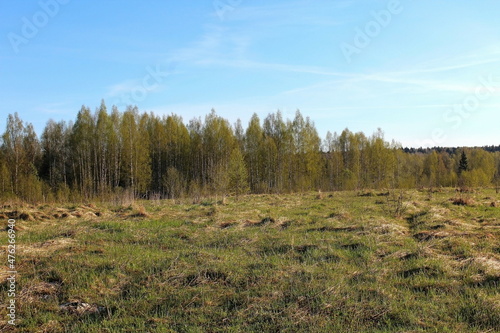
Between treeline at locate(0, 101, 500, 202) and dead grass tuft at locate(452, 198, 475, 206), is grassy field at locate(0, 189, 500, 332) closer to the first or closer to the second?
dead grass tuft at locate(452, 198, 475, 206)

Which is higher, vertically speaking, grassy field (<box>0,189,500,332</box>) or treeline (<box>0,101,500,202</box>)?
treeline (<box>0,101,500,202</box>)

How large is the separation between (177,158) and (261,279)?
36788 mm

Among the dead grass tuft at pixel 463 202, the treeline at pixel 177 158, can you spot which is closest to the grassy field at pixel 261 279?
the dead grass tuft at pixel 463 202

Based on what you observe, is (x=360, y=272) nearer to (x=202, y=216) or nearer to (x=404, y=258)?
(x=404, y=258)

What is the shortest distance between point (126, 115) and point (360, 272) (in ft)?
113

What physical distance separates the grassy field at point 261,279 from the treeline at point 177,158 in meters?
22.3

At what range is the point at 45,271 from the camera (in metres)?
5.75

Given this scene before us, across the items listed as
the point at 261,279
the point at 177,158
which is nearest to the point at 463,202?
the point at 261,279

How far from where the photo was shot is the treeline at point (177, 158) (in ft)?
109

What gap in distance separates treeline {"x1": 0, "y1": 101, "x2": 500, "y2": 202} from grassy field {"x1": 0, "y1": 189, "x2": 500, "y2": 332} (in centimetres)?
2229

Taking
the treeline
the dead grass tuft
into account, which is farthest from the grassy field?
the treeline

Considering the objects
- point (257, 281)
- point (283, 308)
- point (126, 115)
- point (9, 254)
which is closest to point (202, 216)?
point (9, 254)

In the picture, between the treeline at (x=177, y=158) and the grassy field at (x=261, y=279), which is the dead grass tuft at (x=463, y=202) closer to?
the grassy field at (x=261, y=279)

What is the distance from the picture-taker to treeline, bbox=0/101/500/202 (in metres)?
33.3
